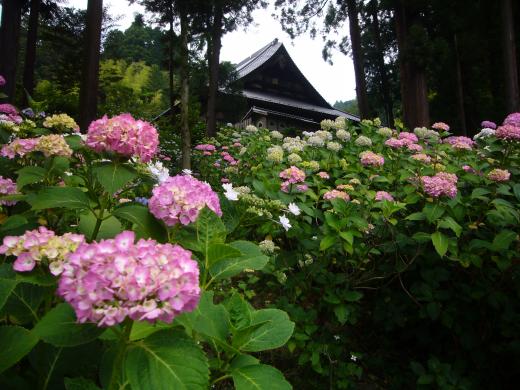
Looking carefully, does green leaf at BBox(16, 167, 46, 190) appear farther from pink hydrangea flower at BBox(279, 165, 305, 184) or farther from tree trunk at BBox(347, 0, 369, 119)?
tree trunk at BBox(347, 0, 369, 119)

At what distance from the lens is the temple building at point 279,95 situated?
18375mm

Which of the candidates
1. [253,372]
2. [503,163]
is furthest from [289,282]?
[503,163]

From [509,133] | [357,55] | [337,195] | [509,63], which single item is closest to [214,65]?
[357,55]

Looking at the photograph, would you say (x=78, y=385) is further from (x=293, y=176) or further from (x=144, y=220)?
(x=293, y=176)

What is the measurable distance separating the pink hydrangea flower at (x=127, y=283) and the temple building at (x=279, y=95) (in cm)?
1646

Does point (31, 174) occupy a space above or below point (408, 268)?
above

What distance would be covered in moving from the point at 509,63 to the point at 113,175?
10.1 m

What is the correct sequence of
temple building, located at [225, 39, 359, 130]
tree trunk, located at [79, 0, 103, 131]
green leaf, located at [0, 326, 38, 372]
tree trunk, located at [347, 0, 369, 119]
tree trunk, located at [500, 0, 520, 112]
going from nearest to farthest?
green leaf, located at [0, 326, 38, 372], tree trunk, located at [79, 0, 103, 131], tree trunk, located at [500, 0, 520, 112], tree trunk, located at [347, 0, 369, 119], temple building, located at [225, 39, 359, 130]

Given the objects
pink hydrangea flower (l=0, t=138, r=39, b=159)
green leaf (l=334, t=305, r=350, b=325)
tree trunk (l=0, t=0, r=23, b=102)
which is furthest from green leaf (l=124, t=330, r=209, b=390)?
tree trunk (l=0, t=0, r=23, b=102)

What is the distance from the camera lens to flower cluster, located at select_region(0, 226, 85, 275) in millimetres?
737

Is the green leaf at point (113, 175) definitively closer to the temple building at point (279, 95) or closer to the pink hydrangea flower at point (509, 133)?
the pink hydrangea flower at point (509, 133)

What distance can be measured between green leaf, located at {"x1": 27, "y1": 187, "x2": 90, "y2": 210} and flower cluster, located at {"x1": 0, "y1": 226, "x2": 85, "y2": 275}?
20 cm

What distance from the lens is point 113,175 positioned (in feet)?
3.34

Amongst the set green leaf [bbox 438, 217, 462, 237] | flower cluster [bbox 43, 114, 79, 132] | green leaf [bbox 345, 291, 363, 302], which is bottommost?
green leaf [bbox 345, 291, 363, 302]
